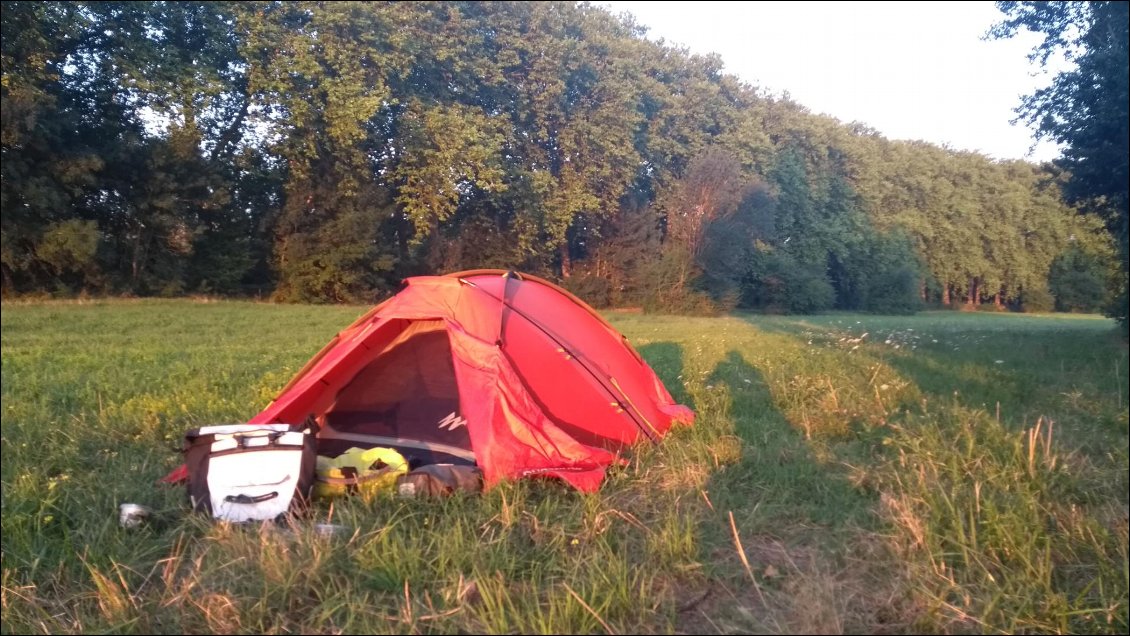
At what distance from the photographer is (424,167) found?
24.2 m

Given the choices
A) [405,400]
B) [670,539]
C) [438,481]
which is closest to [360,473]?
[438,481]

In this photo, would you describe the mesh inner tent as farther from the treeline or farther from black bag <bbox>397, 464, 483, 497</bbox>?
the treeline

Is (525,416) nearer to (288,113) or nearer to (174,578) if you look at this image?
(174,578)

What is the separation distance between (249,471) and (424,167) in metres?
20.9

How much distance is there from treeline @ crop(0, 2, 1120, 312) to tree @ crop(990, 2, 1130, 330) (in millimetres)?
1091

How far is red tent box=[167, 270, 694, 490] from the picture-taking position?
483cm

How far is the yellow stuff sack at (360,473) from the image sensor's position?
439 cm

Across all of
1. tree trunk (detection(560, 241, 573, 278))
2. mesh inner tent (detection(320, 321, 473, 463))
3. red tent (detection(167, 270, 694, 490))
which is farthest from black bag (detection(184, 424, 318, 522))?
tree trunk (detection(560, 241, 573, 278))

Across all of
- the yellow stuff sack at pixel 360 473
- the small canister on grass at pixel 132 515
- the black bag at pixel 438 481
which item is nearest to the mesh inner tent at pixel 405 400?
the yellow stuff sack at pixel 360 473

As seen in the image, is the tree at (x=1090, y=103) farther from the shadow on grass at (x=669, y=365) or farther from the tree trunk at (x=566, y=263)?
the tree trunk at (x=566, y=263)

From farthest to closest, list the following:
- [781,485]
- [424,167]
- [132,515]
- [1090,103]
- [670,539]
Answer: [424,167] < [1090,103] < [781,485] < [132,515] < [670,539]

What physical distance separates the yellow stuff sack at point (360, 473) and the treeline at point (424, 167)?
1143cm

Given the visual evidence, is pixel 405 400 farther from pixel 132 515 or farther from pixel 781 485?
pixel 781 485

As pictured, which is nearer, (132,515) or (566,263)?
(132,515)
